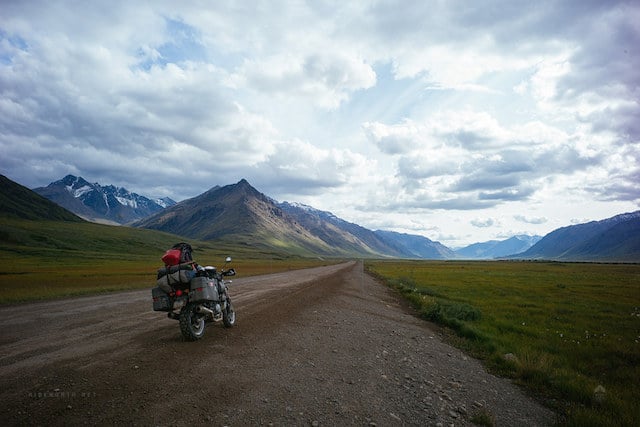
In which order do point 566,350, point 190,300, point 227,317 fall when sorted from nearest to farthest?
point 190,300, point 227,317, point 566,350

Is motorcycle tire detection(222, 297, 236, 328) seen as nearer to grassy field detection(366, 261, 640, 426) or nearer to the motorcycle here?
the motorcycle

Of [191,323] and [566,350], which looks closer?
[191,323]

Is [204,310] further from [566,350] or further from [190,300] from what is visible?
[566,350]

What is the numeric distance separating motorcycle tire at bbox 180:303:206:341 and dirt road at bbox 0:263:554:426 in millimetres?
283

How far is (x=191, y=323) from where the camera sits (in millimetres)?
10422

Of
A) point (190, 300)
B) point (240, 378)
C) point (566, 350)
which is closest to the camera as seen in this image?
point (240, 378)

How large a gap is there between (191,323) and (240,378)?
12.3ft

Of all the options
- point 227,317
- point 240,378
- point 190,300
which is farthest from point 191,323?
point 240,378

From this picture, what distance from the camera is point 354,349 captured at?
1070cm

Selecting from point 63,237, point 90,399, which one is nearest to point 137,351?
point 90,399

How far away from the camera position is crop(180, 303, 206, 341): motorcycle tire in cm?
1016

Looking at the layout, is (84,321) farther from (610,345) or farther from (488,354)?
(610,345)

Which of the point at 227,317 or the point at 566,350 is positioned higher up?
the point at 227,317

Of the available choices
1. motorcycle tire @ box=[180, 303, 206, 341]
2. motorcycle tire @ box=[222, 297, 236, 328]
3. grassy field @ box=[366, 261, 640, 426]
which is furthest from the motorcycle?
grassy field @ box=[366, 261, 640, 426]
